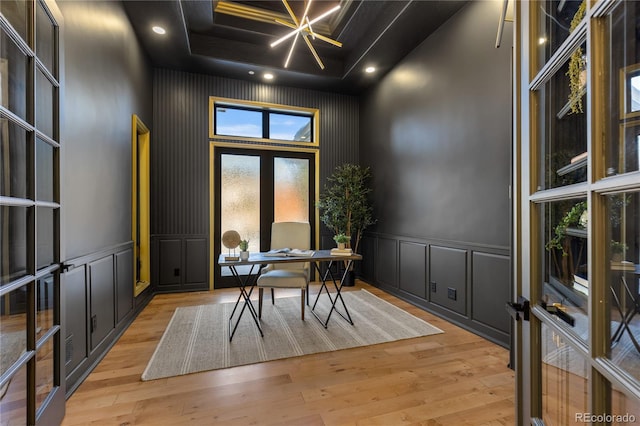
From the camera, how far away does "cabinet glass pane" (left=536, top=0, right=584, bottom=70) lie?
770mm

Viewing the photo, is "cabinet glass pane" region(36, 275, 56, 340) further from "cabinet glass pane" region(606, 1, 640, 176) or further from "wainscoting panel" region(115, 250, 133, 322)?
"cabinet glass pane" region(606, 1, 640, 176)

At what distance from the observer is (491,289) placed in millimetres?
2676

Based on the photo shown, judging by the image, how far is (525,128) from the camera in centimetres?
93

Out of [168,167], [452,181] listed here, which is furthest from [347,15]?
[168,167]

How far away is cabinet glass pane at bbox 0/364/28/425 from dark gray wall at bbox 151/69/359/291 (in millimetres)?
3053

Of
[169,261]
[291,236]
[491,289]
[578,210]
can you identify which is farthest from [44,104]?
[491,289]

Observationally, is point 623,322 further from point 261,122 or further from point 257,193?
point 261,122

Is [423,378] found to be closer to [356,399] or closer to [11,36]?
[356,399]

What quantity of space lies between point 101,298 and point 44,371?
107 centimetres

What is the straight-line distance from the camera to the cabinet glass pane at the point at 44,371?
1318 millimetres

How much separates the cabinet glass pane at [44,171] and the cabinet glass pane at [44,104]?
0.08 meters

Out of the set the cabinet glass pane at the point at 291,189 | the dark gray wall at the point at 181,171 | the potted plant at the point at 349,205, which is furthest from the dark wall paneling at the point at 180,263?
the potted plant at the point at 349,205

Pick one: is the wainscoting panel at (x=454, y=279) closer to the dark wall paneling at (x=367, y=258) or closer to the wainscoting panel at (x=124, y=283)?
the dark wall paneling at (x=367, y=258)

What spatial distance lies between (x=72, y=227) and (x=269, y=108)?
3.52 metres
